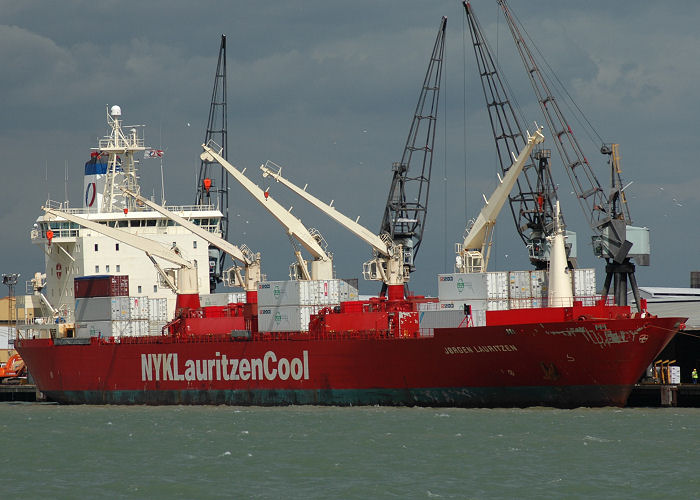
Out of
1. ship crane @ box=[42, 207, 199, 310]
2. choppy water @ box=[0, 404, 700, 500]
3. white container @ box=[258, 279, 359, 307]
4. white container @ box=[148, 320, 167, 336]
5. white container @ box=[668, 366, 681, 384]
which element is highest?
ship crane @ box=[42, 207, 199, 310]

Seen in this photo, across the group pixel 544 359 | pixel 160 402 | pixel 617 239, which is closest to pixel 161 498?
pixel 544 359

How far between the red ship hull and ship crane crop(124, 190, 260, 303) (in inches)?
170

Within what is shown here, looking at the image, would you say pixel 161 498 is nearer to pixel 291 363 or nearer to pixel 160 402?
pixel 291 363

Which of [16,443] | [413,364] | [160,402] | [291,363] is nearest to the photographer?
[16,443]

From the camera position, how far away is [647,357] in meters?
41.7

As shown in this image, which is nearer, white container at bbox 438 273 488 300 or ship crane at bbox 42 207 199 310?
white container at bbox 438 273 488 300

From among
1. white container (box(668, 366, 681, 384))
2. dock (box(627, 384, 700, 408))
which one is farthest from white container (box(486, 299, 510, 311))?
white container (box(668, 366, 681, 384))

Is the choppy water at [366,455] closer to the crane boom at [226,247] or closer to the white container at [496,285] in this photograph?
the white container at [496,285]

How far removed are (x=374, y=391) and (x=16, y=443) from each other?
1445cm

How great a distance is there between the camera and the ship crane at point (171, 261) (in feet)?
177

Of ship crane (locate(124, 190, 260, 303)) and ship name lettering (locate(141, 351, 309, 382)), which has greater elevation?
ship crane (locate(124, 190, 260, 303))

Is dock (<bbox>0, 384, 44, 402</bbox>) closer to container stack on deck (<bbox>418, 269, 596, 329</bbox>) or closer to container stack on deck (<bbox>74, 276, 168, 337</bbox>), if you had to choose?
container stack on deck (<bbox>74, 276, 168, 337</bbox>)

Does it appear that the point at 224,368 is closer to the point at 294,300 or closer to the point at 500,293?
the point at 294,300

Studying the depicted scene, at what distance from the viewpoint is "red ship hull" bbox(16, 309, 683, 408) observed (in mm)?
41719
